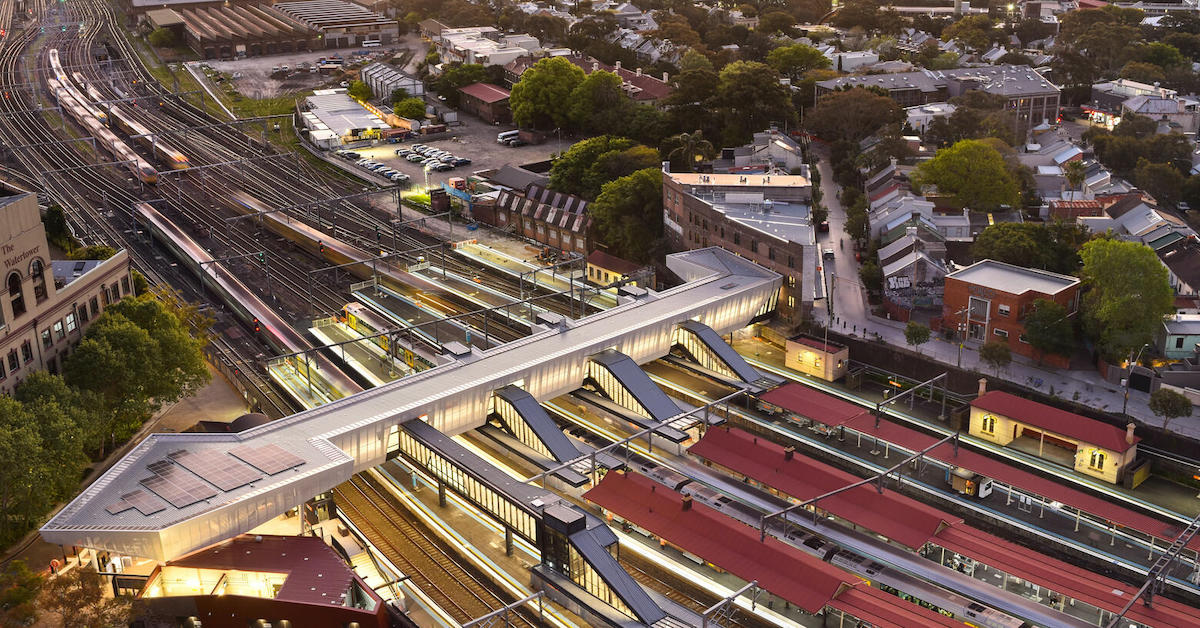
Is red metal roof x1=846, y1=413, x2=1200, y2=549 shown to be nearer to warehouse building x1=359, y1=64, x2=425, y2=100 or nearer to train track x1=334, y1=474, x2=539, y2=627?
train track x1=334, y1=474, x2=539, y2=627

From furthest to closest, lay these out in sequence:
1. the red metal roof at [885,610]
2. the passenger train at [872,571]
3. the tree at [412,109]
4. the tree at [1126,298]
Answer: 1. the tree at [412,109]
2. the tree at [1126,298]
3. the passenger train at [872,571]
4. the red metal roof at [885,610]

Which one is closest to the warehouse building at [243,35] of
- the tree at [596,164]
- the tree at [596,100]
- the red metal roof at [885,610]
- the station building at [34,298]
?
the tree at [596,100]

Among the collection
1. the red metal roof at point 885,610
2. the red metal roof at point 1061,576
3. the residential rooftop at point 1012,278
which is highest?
the residential rooftop at point 1012,278

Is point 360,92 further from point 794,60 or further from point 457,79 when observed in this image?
point 794,60

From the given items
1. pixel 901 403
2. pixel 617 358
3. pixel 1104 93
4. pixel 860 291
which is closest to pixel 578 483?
pixel 617 358

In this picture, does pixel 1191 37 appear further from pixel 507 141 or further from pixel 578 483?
pixel 578 483

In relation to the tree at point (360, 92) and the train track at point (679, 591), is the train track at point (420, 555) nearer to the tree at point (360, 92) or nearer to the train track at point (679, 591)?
the train track at point (679, 591)

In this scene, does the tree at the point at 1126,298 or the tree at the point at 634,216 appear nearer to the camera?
the tree at the point at 1126,298

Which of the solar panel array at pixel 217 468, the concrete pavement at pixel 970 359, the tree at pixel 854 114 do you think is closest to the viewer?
the solar panel array at pixel 217 468
